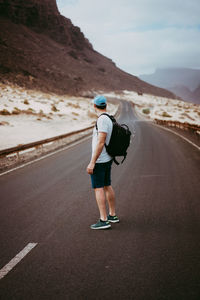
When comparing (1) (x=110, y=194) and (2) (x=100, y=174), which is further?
(1) (x=110, y=194)

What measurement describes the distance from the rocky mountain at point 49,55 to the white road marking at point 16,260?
5869 cm

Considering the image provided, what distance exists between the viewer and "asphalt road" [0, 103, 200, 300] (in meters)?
2.92

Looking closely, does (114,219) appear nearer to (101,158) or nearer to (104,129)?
(101,158)

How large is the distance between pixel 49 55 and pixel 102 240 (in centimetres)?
11380

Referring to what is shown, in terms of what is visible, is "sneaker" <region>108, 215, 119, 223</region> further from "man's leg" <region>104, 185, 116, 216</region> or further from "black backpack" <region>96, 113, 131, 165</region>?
"black backpack" <region>96, 113, 131, 165</region>

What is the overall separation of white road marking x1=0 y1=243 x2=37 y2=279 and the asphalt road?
66mm

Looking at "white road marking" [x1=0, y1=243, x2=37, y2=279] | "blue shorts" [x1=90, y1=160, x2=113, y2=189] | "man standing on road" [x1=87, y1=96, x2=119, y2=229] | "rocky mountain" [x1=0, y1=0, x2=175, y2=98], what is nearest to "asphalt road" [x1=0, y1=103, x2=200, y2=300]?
"white road marking" [x1=0, y1=243, x2=37, y2=279]

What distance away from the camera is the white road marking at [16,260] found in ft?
10.7

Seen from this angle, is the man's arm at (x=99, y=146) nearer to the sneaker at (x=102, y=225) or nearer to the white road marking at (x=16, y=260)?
the sneaker at (x=102, y=225)

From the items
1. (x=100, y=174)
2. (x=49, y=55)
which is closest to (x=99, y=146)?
(x=100, y=174)

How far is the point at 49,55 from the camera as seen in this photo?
356ft

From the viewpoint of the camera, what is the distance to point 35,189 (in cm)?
689

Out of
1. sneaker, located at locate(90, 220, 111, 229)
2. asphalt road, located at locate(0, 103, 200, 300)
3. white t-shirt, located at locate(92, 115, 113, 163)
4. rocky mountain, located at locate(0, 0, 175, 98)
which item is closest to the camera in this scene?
asphalt road, located at locate(0, 103, 200, 300)

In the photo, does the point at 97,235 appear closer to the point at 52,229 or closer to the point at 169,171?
the point at 52,229
